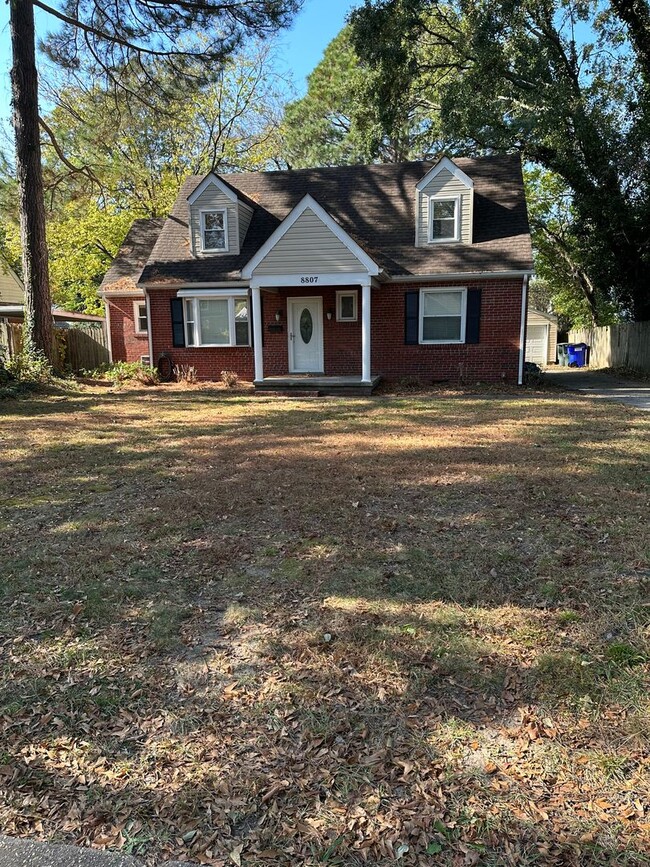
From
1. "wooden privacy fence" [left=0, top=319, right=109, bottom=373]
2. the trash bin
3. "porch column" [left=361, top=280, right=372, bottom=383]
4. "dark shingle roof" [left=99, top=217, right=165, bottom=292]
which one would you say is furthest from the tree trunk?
the trash bin

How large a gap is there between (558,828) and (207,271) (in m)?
15.8

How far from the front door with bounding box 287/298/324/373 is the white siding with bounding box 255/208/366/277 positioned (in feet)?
6.43

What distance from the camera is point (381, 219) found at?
53.3ft

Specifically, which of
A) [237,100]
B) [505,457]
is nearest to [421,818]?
[505,457]

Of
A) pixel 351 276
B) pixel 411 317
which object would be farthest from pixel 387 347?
pixel 351 276

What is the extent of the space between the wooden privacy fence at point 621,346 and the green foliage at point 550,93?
3.05 feet

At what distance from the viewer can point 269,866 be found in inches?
68.9

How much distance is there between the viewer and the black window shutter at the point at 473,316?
1473 cm

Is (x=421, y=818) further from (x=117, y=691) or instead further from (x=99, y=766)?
(x=117, y=691)

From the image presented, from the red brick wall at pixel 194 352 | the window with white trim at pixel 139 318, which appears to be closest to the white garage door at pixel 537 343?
the red brick wall at pixel 194 352

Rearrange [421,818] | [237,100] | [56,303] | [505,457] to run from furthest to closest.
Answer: [56,303] → [237,100] → [505,457] → [421,818]

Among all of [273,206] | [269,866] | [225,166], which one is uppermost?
[225,166]

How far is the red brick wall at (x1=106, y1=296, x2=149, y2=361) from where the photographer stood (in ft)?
64.2

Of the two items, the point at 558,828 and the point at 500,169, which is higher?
the point at 500,169
